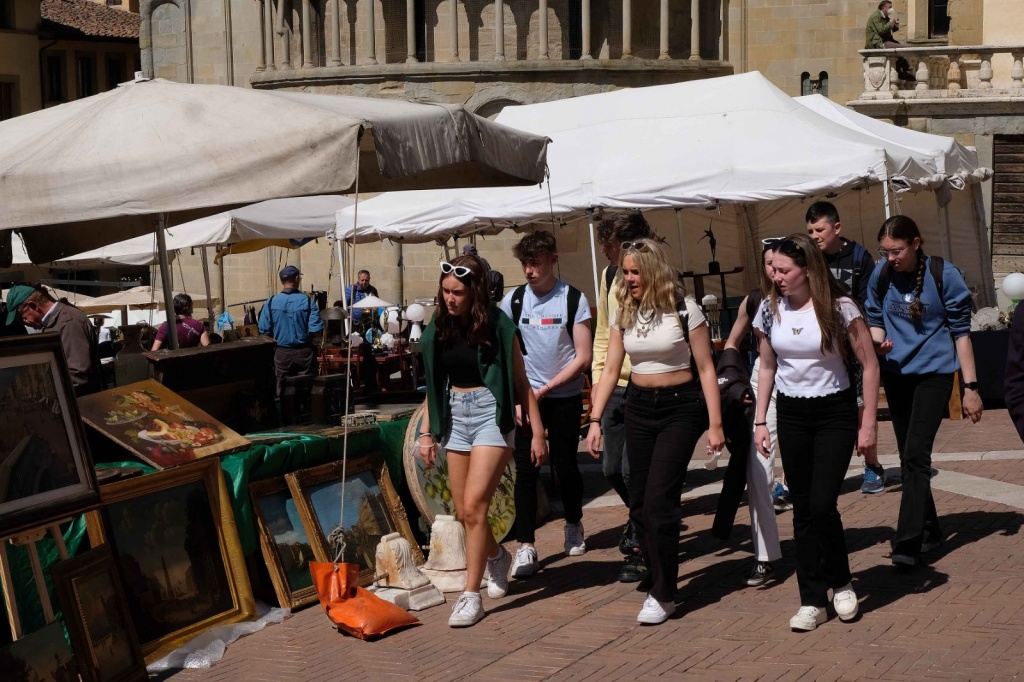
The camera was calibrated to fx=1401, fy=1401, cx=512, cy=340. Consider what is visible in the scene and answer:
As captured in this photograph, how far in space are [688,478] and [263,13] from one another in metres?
25.7

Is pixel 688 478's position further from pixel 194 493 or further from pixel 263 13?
pixel 263 13

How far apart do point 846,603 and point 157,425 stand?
3.44m

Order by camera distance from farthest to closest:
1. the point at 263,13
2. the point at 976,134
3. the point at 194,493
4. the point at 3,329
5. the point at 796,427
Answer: the point at 263,13, the point at 976,134, the point at 3,329, the point at 194,493, the point at 796,427

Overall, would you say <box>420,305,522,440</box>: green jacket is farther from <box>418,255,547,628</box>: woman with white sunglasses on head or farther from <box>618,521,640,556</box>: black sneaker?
<box>618,521,640,556</box>: black sneaker

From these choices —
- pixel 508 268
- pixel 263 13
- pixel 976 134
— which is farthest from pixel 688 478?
pixel 263 13

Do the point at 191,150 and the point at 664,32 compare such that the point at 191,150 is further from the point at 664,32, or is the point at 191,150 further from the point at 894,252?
the point at 664,32

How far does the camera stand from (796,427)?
6.36m

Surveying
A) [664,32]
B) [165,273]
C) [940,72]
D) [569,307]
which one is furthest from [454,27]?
[569,307]

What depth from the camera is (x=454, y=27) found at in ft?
101

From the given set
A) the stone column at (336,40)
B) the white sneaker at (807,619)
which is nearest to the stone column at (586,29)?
the stone column at (336,40)

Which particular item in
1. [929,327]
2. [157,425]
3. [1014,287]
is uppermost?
[929,327]

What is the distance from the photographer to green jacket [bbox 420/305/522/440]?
22.1ft

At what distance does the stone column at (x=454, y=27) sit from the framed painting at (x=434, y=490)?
23594mm

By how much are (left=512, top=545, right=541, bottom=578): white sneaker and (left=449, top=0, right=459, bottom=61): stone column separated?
24.4 m
